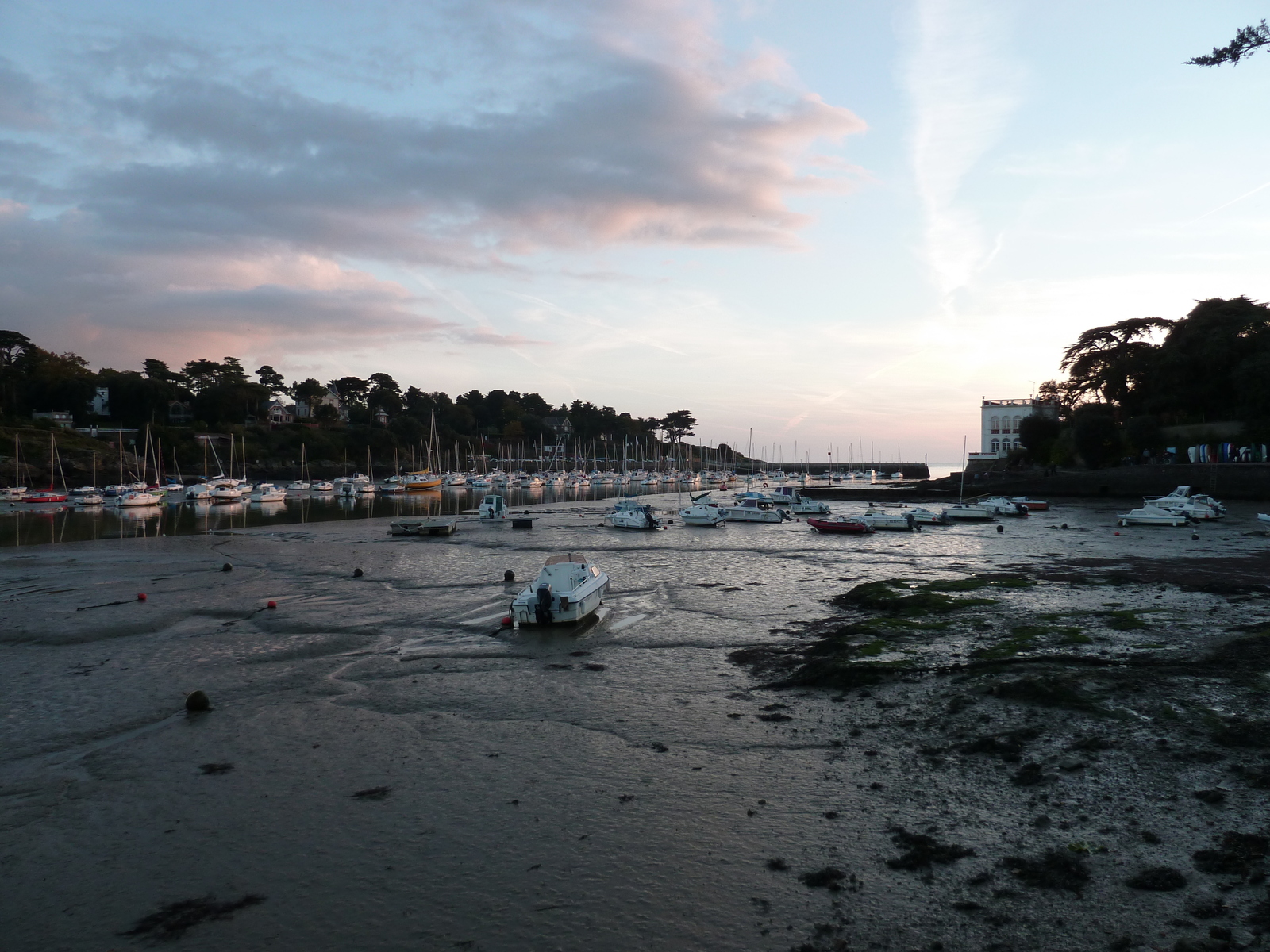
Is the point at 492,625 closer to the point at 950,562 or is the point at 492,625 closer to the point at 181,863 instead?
the point at 181,863

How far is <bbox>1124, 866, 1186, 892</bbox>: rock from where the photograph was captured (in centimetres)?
763

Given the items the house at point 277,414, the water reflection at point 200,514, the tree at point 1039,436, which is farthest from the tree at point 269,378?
the tree at point 1039,436

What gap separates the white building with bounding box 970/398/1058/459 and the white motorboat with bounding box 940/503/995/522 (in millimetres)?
75210

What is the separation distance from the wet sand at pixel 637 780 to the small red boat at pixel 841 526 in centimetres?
2847

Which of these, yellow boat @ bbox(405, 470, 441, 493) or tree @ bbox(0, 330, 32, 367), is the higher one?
tree @ bbox(0, 330, 32, 367)

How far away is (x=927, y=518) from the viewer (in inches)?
2299

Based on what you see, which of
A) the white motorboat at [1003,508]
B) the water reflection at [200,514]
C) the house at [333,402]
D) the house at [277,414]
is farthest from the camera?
the house at [333,402]

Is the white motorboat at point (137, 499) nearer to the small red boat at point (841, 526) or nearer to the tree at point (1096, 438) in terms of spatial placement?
the small red boat at point (841, 526)

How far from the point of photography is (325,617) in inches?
956

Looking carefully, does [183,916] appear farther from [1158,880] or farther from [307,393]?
[307,393]

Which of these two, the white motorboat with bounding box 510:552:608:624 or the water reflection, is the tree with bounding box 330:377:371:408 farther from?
the white motorboat with bounding box 510:552:608:624

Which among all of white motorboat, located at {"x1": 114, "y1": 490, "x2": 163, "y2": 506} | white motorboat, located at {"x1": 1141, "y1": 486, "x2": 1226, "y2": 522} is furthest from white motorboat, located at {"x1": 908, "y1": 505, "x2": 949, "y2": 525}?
white motorboat, located at {"x1": 114, "y1": 490, "x2": 163, "y2": 506}

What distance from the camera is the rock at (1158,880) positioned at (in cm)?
763

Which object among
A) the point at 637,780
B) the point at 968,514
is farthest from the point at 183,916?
the point at 968,514
